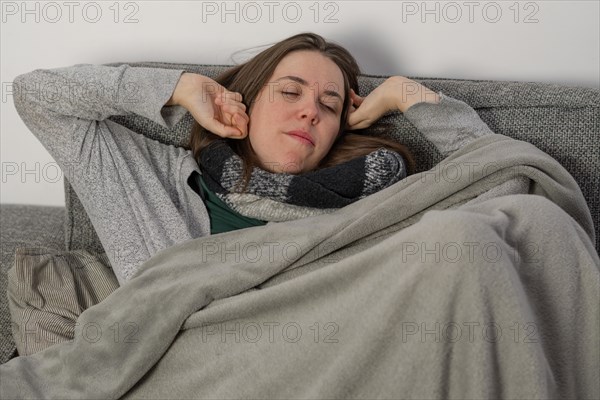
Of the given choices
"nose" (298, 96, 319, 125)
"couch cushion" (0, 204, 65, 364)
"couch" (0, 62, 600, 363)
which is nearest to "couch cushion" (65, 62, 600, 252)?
"couch" (0, 62, 600, 363)

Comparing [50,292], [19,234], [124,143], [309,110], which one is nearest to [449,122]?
[309,110]

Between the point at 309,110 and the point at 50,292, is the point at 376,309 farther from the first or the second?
the point at 50,292

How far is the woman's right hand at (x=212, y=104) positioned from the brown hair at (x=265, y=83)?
0.13ft

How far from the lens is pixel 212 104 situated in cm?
164

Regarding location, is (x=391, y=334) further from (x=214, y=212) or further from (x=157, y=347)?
(x=214, y=212)

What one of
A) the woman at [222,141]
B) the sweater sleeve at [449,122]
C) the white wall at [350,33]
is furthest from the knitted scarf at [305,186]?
the white wall at [350,33]

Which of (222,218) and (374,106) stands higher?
(374,106)

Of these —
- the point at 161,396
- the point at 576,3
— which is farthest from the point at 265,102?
the point at 576,3

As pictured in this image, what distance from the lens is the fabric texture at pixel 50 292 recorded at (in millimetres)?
1498

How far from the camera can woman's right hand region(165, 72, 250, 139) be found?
63.2 inches

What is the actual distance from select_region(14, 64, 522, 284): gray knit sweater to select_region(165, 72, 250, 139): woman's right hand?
0.03 metres

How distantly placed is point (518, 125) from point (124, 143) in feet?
2.64

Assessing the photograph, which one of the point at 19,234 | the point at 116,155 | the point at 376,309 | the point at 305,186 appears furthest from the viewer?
the point at 19,234

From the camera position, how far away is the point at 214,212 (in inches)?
63.8
